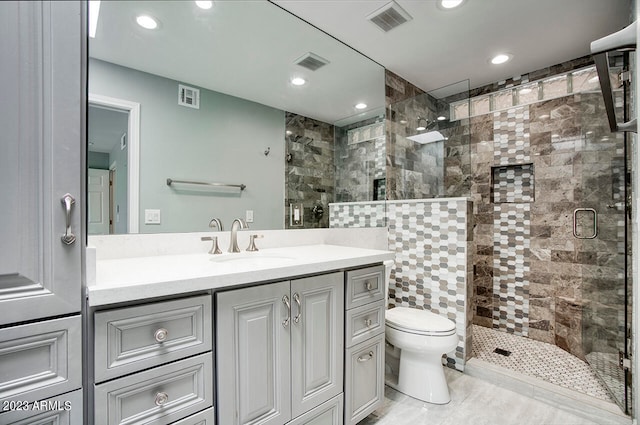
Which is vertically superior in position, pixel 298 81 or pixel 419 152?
pixel 298 81


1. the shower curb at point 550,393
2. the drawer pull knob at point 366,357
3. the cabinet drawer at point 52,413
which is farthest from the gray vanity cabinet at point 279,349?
the shower curb at point 550,393

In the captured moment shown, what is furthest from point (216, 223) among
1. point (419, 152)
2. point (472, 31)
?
point (472, 31)

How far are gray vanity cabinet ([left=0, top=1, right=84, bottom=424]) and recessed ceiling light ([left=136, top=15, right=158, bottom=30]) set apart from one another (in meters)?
→ 0.70

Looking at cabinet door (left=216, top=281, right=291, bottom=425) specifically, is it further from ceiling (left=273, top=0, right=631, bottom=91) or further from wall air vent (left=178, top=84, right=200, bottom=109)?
ceiling (left=273, top=0, right=631, bottom=91)

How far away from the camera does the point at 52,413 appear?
0.78 meters

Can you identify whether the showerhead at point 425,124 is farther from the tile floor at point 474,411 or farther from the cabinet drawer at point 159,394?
the cabinet drawer at point 159,394

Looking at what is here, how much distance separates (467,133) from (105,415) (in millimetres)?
3173

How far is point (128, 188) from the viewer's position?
4.59 feet

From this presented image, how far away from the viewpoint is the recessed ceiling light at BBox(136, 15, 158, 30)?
55.4 inches

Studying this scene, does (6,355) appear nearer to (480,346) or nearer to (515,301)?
(480,346)

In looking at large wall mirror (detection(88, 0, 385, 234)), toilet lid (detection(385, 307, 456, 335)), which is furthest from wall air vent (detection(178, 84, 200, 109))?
toilet lid (detection(385, 307, 456, 335))

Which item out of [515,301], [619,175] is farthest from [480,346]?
[619,175]

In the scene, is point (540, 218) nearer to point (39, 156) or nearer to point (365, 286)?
point (365, 286)

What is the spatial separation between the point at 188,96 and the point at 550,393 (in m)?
2.79
